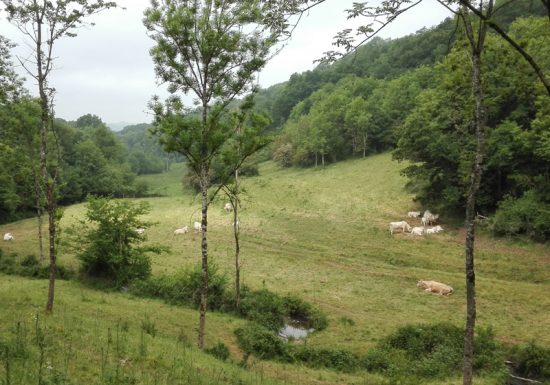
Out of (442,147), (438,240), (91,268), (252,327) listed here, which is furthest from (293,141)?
(252,327)

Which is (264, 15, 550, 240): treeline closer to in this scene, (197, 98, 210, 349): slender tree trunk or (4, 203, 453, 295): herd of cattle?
(4, 203, 453, 295): herd of cattle

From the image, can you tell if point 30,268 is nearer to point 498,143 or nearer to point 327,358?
point 327,358

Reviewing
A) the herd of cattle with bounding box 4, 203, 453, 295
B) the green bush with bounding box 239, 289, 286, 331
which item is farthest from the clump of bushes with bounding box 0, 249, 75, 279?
the green bush with bounding box 239, 289, 286, 331

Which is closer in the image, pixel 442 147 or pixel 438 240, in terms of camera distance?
pixel 438 240

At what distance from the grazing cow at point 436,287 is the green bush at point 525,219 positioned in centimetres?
1006

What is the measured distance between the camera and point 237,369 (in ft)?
43.4

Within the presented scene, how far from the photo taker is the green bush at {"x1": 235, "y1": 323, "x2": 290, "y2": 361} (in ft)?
54.1

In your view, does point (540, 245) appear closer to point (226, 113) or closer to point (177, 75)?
point (226, 113)

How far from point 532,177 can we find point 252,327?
27.6m

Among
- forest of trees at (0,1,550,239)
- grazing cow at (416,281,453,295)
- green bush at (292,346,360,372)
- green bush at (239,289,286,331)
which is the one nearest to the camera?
green bush at (292,346,360,372)

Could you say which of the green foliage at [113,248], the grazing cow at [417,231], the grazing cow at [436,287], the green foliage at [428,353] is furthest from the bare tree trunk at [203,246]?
the grazing cow at [417,231]

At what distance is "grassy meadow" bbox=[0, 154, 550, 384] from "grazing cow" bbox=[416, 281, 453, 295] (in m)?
0.44

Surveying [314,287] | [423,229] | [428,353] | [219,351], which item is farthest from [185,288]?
[423,229]

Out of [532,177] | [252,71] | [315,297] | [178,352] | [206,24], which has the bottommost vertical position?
[315,297]
